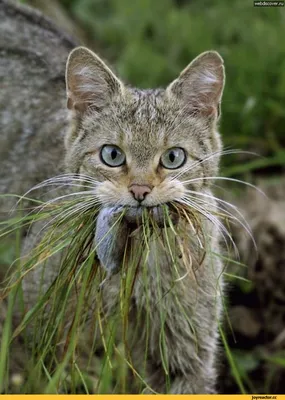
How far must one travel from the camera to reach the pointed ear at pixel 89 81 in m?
4.17

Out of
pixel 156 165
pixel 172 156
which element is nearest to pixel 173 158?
pixel 172 156

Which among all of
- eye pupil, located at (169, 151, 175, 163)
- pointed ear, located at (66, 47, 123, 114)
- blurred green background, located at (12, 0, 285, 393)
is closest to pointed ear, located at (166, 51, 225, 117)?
pointed ear, located at (66, 47, 123, 114)

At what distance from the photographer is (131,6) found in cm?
776

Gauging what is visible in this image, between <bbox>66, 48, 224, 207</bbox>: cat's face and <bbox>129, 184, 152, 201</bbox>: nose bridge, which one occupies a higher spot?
<bbox>66, 48, 224, 207</bbox>: cat's face

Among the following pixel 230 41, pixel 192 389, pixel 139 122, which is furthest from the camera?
pixel 230 41

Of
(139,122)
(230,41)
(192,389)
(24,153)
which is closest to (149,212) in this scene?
(139,122)

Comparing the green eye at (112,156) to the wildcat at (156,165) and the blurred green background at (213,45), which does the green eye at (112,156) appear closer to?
the wildcat at (156,165)

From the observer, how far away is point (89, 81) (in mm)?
4207

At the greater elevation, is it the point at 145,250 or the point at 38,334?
the point at 145,250

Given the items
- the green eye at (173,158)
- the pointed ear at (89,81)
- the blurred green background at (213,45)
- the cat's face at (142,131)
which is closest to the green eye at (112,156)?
the cat's face at (142,131)

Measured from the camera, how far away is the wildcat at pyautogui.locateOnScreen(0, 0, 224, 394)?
3.75 metres

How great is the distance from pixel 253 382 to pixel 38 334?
7.21 feet

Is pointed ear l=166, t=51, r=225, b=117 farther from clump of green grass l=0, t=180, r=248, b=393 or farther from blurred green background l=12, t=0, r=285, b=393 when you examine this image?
blurred green background l=12, t=0, r=285, b=393

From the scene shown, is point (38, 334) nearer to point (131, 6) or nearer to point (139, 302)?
point (139, 302)
